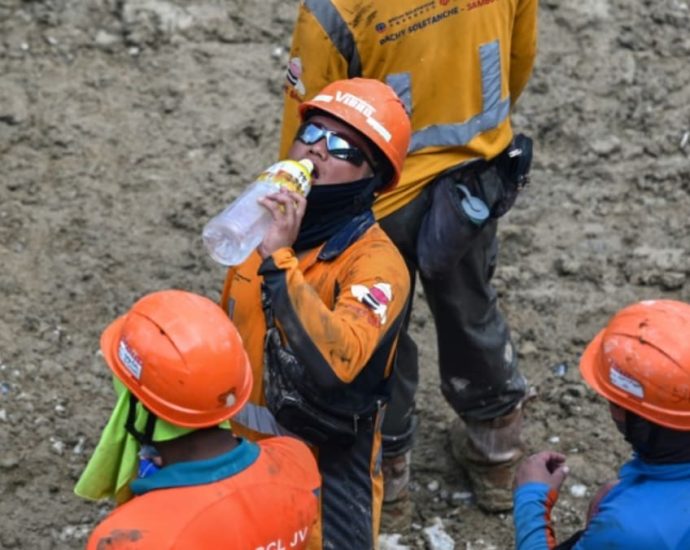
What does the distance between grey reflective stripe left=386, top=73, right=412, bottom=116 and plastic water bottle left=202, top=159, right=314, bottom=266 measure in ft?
2.86

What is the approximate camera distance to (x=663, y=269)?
741 centimetres

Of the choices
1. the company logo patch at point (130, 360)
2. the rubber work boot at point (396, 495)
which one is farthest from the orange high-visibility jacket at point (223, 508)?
the rubber work boot at point (396, 495)

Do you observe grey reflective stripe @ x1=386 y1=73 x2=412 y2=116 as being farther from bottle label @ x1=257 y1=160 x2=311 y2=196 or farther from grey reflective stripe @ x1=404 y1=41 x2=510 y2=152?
bottle label @ x1=257 y1=160 x2=311 y2=196

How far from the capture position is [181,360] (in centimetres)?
383

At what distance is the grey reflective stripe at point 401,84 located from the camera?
5250mm

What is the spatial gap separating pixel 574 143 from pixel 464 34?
10.2ft

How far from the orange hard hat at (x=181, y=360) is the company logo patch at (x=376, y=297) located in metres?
0.50

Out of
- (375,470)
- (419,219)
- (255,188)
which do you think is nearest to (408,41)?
(419,219)

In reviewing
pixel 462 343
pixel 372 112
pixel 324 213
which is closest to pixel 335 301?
pixel 324 213

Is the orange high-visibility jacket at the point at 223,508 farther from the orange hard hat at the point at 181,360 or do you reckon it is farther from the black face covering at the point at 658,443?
the black face covering at the point at 658,443

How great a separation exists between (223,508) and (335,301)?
91 centimetres

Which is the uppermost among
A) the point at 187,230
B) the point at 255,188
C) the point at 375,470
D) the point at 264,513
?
the point at 255,188

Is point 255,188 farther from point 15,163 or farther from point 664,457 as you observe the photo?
point 15,163

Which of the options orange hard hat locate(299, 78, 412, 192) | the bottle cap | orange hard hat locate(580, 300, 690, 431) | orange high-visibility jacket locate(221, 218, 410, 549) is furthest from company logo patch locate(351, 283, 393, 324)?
orange hard hat locate(580, 300, 690, 431)
